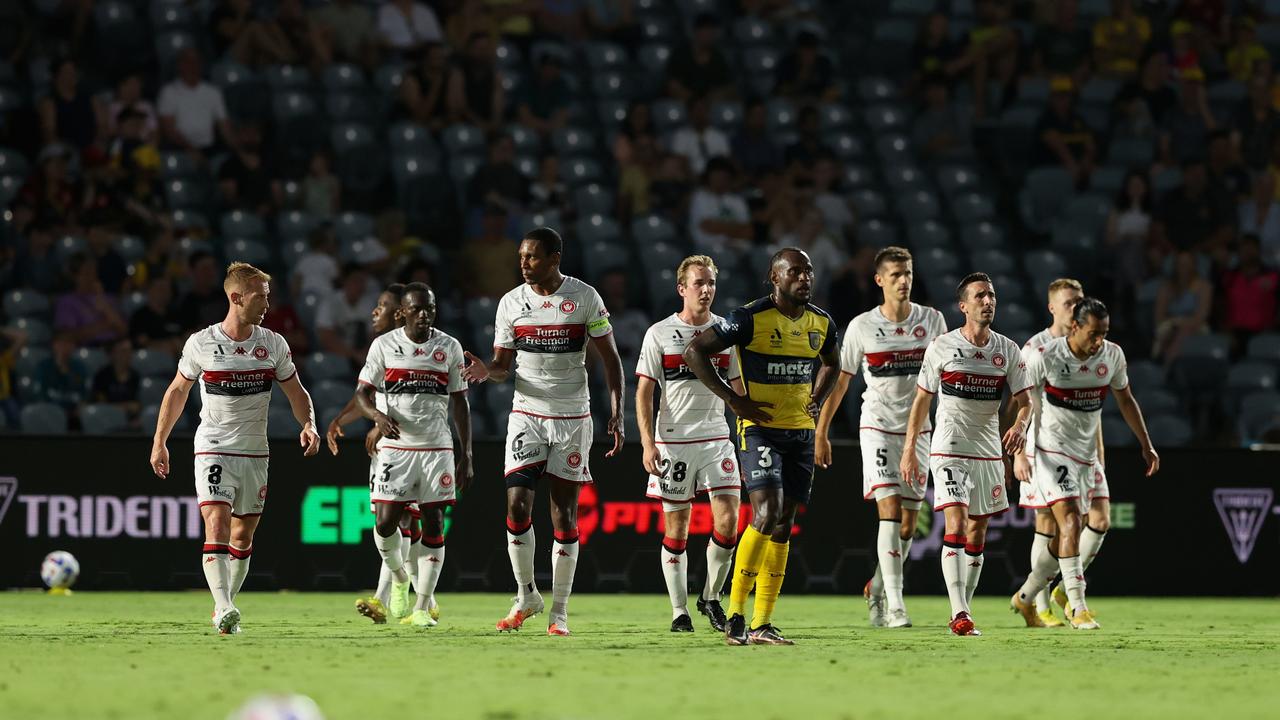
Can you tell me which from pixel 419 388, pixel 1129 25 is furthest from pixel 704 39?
pixel 419 388

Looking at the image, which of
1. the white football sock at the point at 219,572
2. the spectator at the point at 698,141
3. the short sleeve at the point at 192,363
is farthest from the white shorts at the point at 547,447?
the spectator at the point at 698,141

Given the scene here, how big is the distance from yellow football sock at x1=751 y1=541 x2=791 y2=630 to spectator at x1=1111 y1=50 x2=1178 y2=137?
619 inches

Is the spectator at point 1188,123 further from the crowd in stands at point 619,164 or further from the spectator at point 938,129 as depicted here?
the spectator at point 938,129

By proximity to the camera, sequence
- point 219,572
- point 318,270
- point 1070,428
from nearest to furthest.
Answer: point 219,572
point 1070,428
point 318,270

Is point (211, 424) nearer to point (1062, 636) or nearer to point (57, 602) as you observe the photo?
point (57, 602)

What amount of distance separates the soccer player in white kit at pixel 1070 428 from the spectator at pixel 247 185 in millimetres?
11108

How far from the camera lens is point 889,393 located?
13.9 metres

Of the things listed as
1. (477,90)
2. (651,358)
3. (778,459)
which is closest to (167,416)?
(651,358)

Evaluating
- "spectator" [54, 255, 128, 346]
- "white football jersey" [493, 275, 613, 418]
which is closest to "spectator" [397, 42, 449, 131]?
"spectator" [54, 255, 128, 346]

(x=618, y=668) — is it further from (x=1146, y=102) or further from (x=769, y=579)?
(x=1146, y=102)

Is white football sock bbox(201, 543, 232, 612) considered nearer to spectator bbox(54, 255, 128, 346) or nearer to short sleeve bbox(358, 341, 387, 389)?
short sleeve bbox(358, 341, 387, 389)

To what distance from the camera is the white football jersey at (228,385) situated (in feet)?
39.5

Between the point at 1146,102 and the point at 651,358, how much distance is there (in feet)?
48.1

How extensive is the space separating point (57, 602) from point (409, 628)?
15.2 feet
